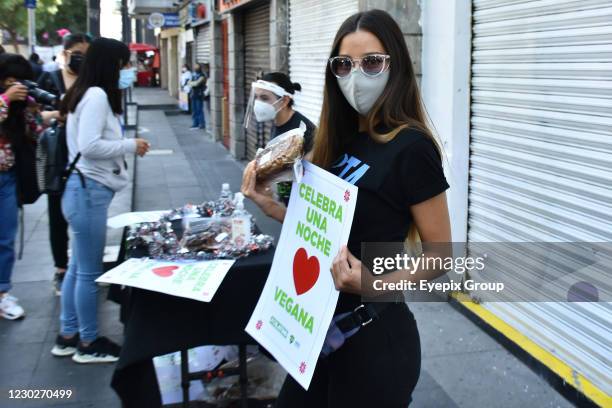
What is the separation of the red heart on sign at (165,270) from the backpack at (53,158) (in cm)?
136

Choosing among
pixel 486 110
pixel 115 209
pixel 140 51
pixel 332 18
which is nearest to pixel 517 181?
pixel 486 110

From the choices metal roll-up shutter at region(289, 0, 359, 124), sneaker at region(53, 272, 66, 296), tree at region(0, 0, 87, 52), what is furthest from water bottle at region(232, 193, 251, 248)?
tree at region(0, 0, 87, 52)

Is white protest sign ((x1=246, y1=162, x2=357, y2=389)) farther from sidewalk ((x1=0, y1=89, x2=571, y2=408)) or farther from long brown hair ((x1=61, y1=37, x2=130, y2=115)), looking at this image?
long brown hair ((x1=61, y1=37, x2=130, y2=115))

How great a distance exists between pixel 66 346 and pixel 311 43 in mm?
5489

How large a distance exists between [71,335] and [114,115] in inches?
60.3

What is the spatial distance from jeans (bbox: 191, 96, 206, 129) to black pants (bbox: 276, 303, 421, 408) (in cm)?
1876

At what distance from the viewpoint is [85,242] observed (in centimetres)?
417

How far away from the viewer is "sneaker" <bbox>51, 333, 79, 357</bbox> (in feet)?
14.8

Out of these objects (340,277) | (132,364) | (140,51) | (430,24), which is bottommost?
(132,364)

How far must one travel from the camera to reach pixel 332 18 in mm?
7559

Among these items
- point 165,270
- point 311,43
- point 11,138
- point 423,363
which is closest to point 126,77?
point 11,138

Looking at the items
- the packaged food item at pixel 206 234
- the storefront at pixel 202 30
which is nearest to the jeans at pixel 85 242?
the packaged food item at pixel 206 234

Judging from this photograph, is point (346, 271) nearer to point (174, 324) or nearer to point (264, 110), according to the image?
point (174, 324)

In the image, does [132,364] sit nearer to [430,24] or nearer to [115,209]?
[430,24]
